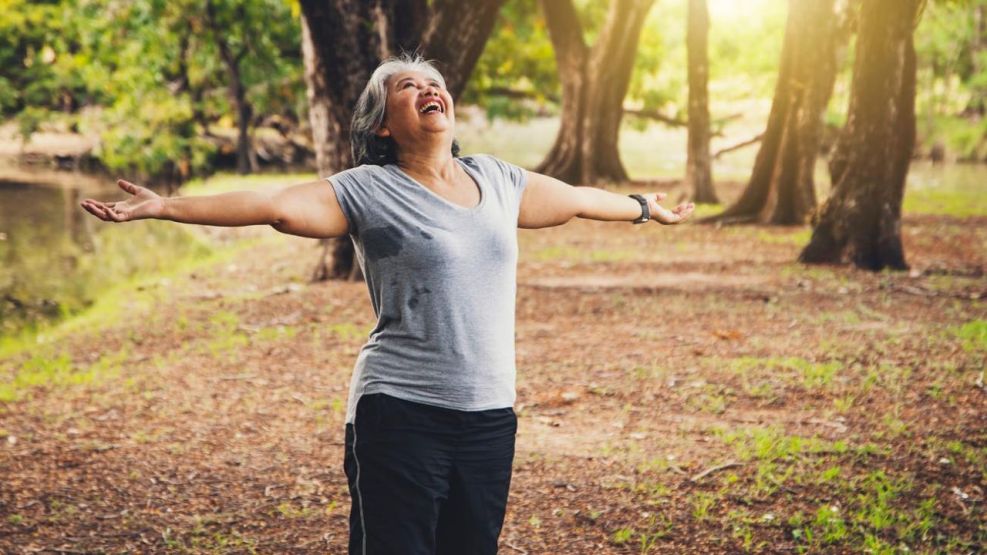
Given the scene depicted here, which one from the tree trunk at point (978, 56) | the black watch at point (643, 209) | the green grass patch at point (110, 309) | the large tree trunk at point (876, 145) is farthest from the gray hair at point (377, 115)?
the tree trunk at point (978, 56)

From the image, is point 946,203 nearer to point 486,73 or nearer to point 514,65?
point 514,65

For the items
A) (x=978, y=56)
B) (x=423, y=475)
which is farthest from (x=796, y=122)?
(x=978, y=56)

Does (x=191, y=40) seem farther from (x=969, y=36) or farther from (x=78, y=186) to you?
(x=969, y=36)

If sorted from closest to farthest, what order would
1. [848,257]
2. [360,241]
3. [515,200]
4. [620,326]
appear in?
1. [360,241]
2. [515,200]
3. [620,326]
4. [848,257]

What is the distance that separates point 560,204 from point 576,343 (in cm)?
492

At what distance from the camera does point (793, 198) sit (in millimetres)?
15062

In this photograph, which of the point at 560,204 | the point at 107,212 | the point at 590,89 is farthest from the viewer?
the point at 590,89

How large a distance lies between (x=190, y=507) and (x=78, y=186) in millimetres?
25516

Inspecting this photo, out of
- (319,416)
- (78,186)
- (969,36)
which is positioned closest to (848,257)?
(319,416)

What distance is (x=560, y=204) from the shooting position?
315cm

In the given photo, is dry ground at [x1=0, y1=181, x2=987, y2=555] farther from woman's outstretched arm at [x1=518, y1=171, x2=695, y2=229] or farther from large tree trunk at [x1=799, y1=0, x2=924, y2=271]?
woman's outstretched arm at [x1=518, y1=171, x2=695, y2=229]

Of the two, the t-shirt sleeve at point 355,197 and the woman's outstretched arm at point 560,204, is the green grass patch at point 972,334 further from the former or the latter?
the t-shirt sleeve at point 355,197

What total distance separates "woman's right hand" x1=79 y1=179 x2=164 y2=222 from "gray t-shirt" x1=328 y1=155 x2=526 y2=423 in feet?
1.60

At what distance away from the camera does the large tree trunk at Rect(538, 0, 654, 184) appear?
20766mm
